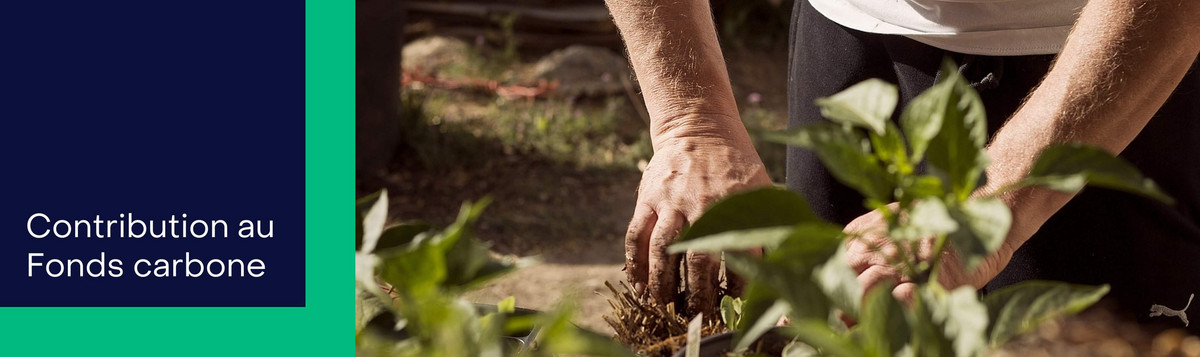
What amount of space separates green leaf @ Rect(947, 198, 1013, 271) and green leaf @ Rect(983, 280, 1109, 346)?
73 millimetres

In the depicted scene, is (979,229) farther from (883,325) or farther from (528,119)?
(528,119)

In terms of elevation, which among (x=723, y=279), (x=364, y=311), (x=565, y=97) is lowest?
(x=565, y=97)

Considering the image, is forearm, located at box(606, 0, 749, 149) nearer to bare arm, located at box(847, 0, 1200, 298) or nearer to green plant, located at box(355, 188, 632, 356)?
bare arm, located at box(847, 0, 1200, 298)

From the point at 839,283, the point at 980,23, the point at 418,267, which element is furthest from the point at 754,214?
the point at 980,23

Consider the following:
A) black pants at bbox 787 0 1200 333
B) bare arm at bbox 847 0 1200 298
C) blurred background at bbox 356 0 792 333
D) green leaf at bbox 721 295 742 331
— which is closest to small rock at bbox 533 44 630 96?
blurred background at bbox 356 0 792 333

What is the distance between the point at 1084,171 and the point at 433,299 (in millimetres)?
315

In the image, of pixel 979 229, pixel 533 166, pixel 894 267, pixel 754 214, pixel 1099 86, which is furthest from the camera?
pixel 533 166

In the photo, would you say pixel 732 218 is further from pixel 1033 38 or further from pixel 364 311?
pixel 1033 38

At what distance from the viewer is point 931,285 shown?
525 millimetres

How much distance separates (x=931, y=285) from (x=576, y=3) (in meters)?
5.51

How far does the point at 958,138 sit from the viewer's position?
0.52 meters

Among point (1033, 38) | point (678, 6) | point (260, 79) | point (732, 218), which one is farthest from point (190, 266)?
point (1033, 38)

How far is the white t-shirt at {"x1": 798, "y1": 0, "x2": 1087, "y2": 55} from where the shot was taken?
1393 mm

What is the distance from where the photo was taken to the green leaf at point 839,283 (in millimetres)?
521
